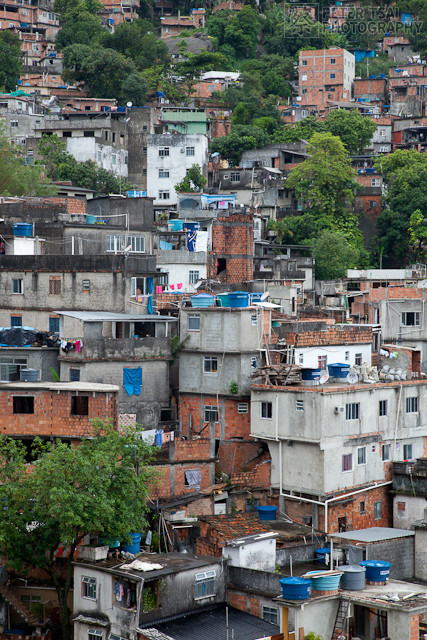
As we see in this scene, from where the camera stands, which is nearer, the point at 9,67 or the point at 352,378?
the point at 352,378

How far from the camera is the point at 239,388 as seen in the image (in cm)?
3691

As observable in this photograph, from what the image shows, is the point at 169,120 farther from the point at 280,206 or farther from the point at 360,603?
the point at 360,603

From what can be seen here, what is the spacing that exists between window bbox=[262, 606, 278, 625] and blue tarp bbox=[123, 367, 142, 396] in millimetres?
10228

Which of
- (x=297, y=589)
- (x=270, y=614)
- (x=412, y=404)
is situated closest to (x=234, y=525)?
(x=270, y=614)

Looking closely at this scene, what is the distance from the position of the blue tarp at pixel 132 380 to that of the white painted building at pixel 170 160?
31.4 meters

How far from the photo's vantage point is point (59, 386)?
3284 cm

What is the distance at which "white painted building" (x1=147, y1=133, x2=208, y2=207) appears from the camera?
221 ft

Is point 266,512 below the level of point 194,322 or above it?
below

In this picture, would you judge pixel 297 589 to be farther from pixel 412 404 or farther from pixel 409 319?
pixel 409 319

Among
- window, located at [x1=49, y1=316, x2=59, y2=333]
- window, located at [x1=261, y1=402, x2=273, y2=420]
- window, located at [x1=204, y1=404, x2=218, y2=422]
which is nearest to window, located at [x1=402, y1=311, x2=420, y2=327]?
window, located at [x1=204, y1=404, x2=218, y2=422]

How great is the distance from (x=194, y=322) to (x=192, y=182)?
2881 centimetres

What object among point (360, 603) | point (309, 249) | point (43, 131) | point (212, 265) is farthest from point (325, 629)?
point (43, 131)

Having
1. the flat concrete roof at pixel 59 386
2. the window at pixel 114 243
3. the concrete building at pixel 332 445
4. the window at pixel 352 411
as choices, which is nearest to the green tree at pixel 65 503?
the flat concrete roof at pixel 59 386

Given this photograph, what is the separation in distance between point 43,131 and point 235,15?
42.5 metres
